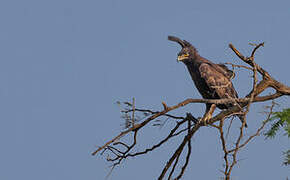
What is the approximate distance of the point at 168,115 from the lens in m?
6.37

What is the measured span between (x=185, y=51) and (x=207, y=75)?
73 cm

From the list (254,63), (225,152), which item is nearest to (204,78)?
(254,63)

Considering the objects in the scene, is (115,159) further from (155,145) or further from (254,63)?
(254,63)

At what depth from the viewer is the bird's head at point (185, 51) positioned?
8.15m

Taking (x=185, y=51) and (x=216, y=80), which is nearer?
(x=216, y=80)

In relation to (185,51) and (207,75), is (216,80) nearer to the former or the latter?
(207,75)

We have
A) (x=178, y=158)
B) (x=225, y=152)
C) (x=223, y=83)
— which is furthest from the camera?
(x=223, y=83)

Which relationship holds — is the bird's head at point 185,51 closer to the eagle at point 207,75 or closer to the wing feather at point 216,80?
the eagle at point 207,75

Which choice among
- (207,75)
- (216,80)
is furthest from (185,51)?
(216,80)

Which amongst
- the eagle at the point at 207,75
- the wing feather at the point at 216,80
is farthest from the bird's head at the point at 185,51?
the wing feather at the point at 216,80

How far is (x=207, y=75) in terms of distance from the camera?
7.82m

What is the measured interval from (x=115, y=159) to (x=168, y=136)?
0.90 metres

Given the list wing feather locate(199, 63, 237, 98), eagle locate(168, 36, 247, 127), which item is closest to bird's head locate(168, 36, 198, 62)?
eagle locate(168, 36, 247, 127)

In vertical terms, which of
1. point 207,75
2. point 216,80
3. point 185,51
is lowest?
point 216,80
